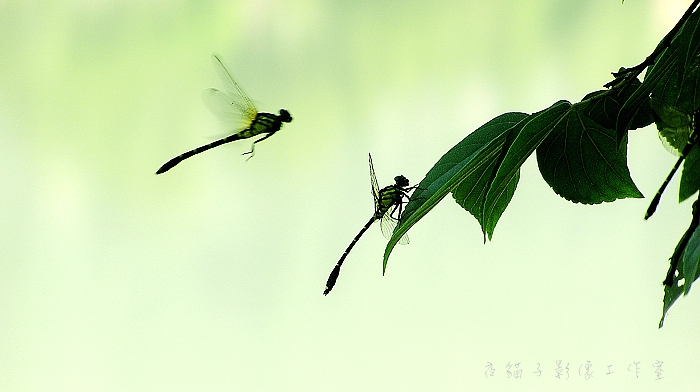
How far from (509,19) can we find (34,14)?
1.47 m

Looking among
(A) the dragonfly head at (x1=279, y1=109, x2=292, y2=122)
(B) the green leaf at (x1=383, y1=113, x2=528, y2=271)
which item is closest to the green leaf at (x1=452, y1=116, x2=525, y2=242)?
(B) the green leaf at (x1=383, y1=113, x2=528, y2=271)

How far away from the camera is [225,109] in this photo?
374 millimetres

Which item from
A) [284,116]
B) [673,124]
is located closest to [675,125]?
[673,124]

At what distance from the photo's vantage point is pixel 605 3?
6.66ft

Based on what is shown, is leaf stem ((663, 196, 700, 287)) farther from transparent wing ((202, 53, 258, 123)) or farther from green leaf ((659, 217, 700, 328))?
transparent wing ((202, 53, 258, 123))

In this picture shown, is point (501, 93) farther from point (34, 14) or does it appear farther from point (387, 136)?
point (34, 14)

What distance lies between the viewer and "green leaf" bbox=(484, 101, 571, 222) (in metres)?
0.21

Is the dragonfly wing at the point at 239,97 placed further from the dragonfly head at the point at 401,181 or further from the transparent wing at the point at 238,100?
the dragonfly head at the point at 401,181

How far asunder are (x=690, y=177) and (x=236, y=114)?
0.25m

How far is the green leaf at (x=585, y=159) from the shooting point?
0.87 ft

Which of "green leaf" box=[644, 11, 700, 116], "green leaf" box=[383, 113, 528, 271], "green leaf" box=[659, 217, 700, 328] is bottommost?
"green leaf" box=[659, 217, 700, 328]

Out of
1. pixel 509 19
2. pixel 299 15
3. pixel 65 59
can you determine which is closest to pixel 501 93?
pixel 509 19

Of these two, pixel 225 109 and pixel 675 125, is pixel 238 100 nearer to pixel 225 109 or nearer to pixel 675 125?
pixel 225 109

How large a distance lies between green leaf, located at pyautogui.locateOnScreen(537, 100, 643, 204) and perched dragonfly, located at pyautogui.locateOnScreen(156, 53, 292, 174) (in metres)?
0.14
